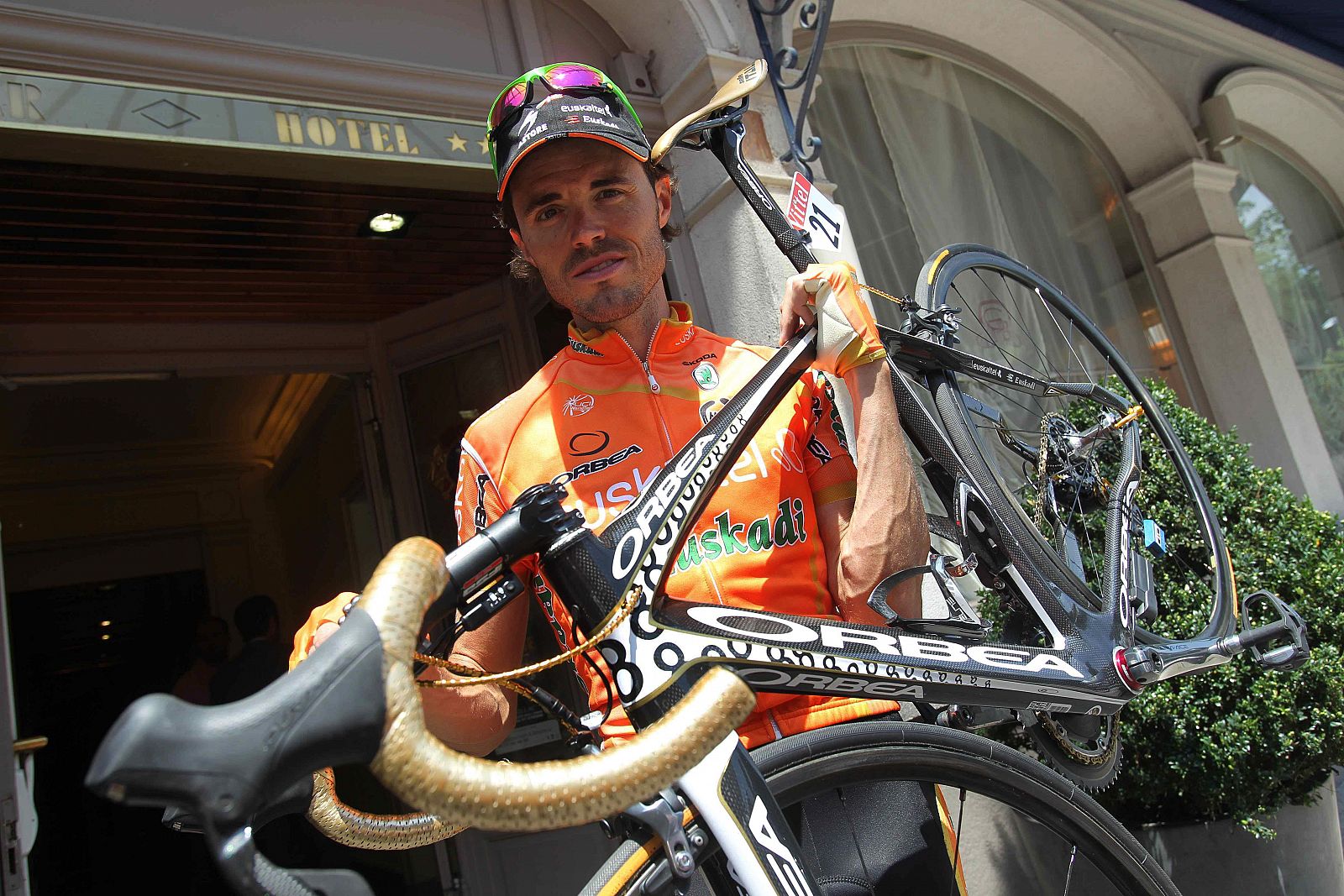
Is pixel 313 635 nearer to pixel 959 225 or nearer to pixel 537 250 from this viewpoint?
→ pixel 537 250

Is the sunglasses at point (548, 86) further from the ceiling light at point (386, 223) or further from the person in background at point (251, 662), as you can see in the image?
the person in background at point (251, 662)

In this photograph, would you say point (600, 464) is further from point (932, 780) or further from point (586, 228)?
point (932, 780)

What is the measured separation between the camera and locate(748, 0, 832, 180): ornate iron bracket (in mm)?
3371

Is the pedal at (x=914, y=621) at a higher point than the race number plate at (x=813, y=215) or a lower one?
lower

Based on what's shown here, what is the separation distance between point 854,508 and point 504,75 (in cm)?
247

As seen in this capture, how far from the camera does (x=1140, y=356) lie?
6.34 meters

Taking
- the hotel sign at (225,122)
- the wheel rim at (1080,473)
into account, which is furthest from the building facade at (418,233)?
the wheel rim at (1080,473)

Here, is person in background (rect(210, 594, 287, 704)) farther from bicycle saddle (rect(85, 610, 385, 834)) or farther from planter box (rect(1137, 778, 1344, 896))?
bicycle saddle (rect(85, 610, 385, 834))

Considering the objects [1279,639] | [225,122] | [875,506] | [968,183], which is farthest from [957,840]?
[968,183]

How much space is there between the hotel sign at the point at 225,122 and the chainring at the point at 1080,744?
1.80 meters

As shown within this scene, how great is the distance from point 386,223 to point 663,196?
2670mm

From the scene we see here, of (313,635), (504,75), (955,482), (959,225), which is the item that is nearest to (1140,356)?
(959,225)

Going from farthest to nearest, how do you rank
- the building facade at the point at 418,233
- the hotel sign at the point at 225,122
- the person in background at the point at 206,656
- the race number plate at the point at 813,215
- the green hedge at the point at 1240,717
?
the person in background at the point at 206,656
the building facade at the point at 418,233
the green hedge at the point at 1240,717
the hotel sign at the point at 225,122
the race number plate at the point at 813,215

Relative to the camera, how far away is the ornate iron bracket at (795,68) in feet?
Answer: 11.1
